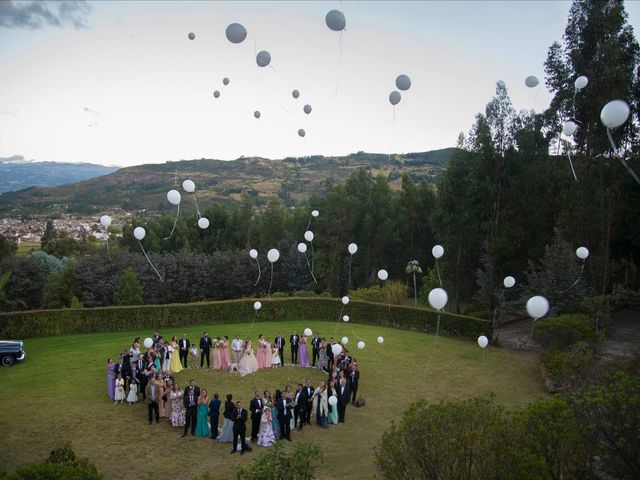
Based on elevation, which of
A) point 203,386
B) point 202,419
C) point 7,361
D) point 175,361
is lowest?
point 203,386

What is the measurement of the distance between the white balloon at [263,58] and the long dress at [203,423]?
8.60 m

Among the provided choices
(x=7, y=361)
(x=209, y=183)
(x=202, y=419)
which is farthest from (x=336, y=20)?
(x=209, y=183)

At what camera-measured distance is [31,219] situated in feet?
294

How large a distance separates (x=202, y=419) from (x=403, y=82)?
944 cm

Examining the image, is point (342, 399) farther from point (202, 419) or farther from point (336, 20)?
point (336, 20)

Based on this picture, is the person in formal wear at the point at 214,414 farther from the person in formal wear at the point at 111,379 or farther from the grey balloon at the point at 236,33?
the grey balloon at the point at 236,33

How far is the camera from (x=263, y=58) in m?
12.6

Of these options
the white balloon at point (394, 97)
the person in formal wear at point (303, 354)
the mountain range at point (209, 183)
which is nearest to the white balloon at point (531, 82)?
the white balloon at point (394, 97)

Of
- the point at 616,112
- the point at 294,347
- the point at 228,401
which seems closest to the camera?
the point at 616,112

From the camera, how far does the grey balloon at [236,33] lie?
1112 centimetres

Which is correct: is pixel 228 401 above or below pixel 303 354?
above

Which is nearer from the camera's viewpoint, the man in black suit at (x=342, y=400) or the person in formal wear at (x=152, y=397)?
the person in formal wear at (x=152, y=397)

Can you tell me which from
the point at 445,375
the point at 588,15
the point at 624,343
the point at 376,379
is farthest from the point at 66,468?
the point at 588,15

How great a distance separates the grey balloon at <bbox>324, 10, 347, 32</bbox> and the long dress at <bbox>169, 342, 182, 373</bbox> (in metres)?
11.3
